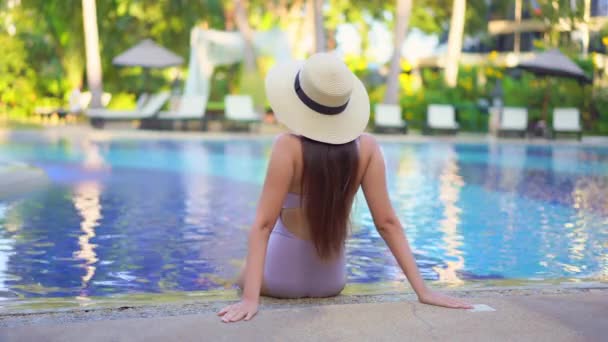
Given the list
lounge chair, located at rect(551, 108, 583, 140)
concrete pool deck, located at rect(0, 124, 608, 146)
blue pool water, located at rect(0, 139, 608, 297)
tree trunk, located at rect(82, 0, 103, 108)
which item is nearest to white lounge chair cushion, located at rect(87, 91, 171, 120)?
concrete pool deck, located at rect(0, 124, 608, 146)

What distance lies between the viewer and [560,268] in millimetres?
6121

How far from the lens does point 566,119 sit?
22.9 metres

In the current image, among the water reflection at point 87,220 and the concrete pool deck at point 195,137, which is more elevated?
the water reflection at point 87,220

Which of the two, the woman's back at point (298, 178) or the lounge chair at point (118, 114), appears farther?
the lounge chair at point (118, 114)

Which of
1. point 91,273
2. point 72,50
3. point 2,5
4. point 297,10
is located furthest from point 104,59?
point 91,273

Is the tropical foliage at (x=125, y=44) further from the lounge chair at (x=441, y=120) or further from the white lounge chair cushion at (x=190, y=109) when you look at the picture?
the lounge chair at (x=441, y=120)

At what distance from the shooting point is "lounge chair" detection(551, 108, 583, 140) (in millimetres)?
22609

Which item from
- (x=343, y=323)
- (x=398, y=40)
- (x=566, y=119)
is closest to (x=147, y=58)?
(x=398, y=40)

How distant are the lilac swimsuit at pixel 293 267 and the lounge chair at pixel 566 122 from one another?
63.8 ft

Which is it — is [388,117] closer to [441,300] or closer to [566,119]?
[566,119]

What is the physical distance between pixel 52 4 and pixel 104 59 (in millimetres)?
3570

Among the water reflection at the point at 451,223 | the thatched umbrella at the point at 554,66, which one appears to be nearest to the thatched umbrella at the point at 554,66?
the thatched umbrella at the point at 554,66

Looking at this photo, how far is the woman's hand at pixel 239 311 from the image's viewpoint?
11.7 ft

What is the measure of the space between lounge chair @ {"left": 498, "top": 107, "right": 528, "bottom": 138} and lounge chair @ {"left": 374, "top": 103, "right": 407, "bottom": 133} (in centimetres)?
250
